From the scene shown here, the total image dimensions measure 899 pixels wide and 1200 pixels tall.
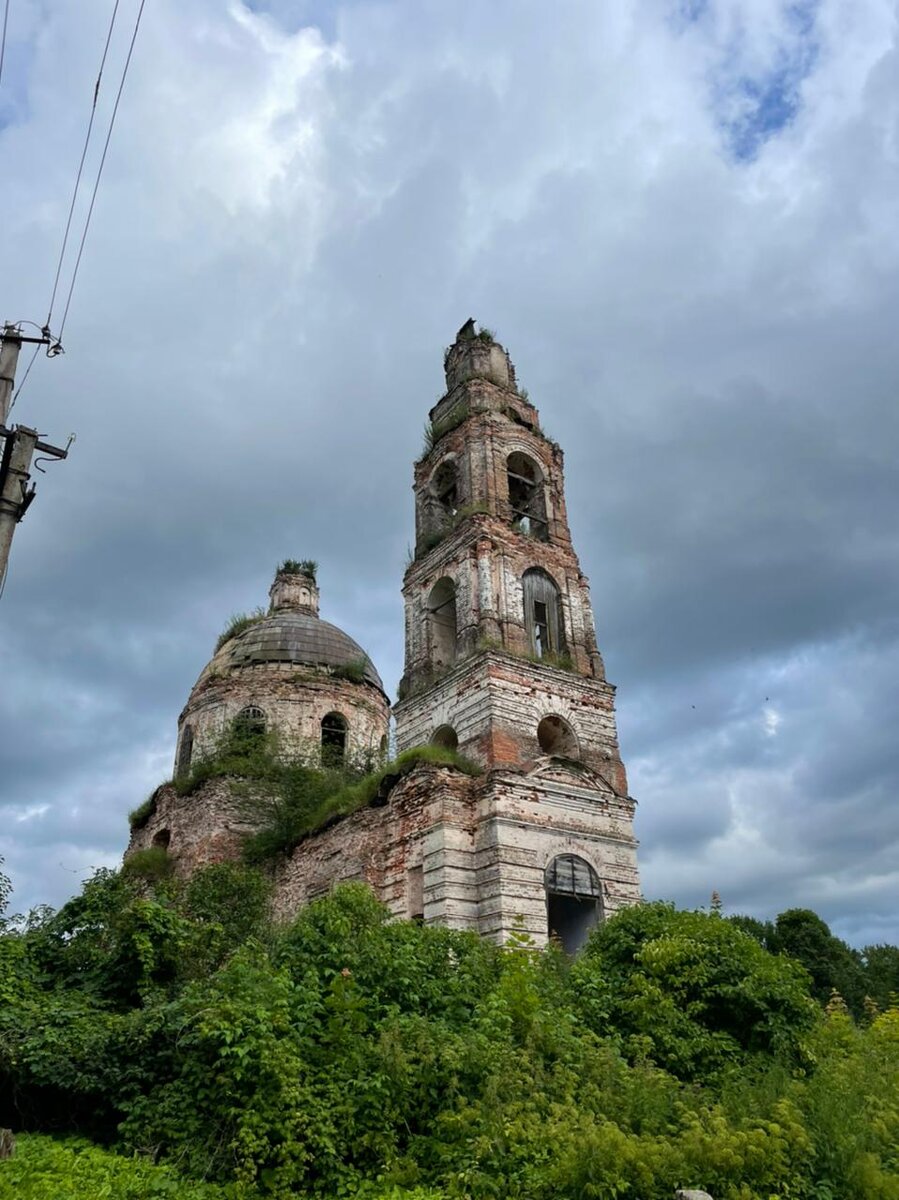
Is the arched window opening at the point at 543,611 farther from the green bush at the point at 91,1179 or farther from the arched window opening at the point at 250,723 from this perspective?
the green bush at the point at 91,1179

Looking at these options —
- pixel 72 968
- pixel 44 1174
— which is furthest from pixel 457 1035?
pixel 72 968

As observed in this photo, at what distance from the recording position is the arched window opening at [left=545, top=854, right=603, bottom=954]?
1585 cm

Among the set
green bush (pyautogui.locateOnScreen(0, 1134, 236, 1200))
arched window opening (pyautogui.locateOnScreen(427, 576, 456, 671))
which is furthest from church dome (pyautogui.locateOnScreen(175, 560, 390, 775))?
green bush (pyautogui.locateOnScreen(0, 1134, 236, 1200))

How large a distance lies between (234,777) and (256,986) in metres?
13.8

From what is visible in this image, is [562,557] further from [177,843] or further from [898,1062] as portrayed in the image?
[898,1062]

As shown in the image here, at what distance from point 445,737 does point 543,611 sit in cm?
363

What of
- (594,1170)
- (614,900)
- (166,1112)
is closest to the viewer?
(594,1170)

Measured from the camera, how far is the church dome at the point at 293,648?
25781mm

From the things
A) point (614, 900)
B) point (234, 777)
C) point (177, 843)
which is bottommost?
point (614, 900)

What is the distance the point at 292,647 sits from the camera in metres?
26.1

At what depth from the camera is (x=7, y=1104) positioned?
8250mm

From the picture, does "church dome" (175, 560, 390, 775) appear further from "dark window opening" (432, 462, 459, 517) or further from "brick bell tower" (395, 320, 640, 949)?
"dark window opening" (432, 462, 459, 517)

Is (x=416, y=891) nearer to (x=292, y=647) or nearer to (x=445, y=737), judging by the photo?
(x=445, y=737)

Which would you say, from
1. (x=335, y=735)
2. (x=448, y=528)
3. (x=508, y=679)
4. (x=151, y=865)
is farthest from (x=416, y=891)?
(x=335, y=735)
